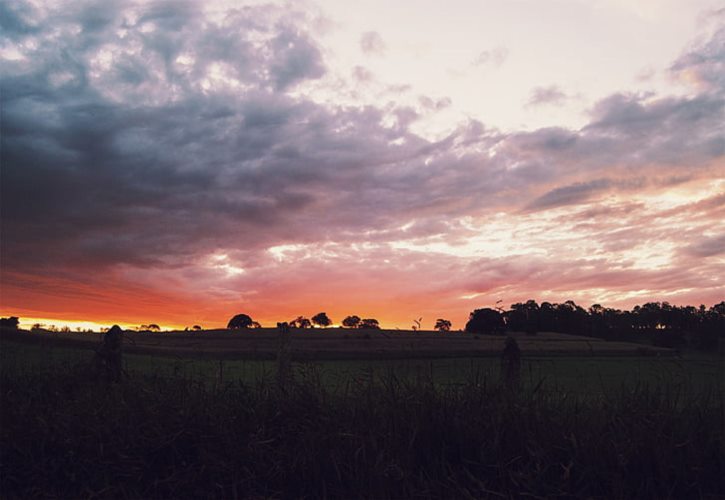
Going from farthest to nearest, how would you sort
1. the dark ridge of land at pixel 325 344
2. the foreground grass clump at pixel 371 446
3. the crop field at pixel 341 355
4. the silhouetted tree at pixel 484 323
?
the silhouetted tree at pixel 484 323
the dark ridge of land at pixel 325 344
the crop field at pixel 341 355
the foreground grass clump at pixel 371 446

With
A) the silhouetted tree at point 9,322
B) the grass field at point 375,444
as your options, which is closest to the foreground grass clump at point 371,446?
the grass field at point 375,444

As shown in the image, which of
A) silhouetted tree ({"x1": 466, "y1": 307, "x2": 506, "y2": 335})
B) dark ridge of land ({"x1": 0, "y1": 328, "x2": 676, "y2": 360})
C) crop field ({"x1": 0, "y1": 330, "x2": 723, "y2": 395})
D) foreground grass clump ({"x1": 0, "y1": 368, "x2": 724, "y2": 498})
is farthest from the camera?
silhouetted tree ({"x1": 466, "y1": 307, "x2": 506, "y2": 335})

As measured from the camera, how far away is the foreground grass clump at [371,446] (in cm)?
570

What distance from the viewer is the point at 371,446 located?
6.23 m

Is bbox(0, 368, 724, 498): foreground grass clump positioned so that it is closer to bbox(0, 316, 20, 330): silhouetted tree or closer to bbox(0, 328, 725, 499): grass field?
bbox(0, 328, 725, 499): grass field

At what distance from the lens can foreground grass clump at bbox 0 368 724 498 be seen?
5703mm

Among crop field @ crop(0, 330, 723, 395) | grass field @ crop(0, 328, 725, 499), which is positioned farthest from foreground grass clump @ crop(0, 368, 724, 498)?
crop field @ crop(0, 330, 723, 395)

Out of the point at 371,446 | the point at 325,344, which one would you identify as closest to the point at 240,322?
the point at 325,344

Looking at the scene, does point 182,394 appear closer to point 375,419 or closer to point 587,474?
point 375,419

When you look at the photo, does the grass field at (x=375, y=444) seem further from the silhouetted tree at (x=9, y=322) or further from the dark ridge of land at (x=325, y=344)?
the silhouetted tree at (x=9, y=322)

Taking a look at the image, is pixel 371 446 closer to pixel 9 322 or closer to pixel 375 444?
pixel 375 444

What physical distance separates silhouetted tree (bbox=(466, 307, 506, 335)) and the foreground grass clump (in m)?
25.4

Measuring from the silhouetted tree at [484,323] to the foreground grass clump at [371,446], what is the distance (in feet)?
83.5

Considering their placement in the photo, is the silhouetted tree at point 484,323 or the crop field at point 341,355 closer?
the crop field at point 341,355
